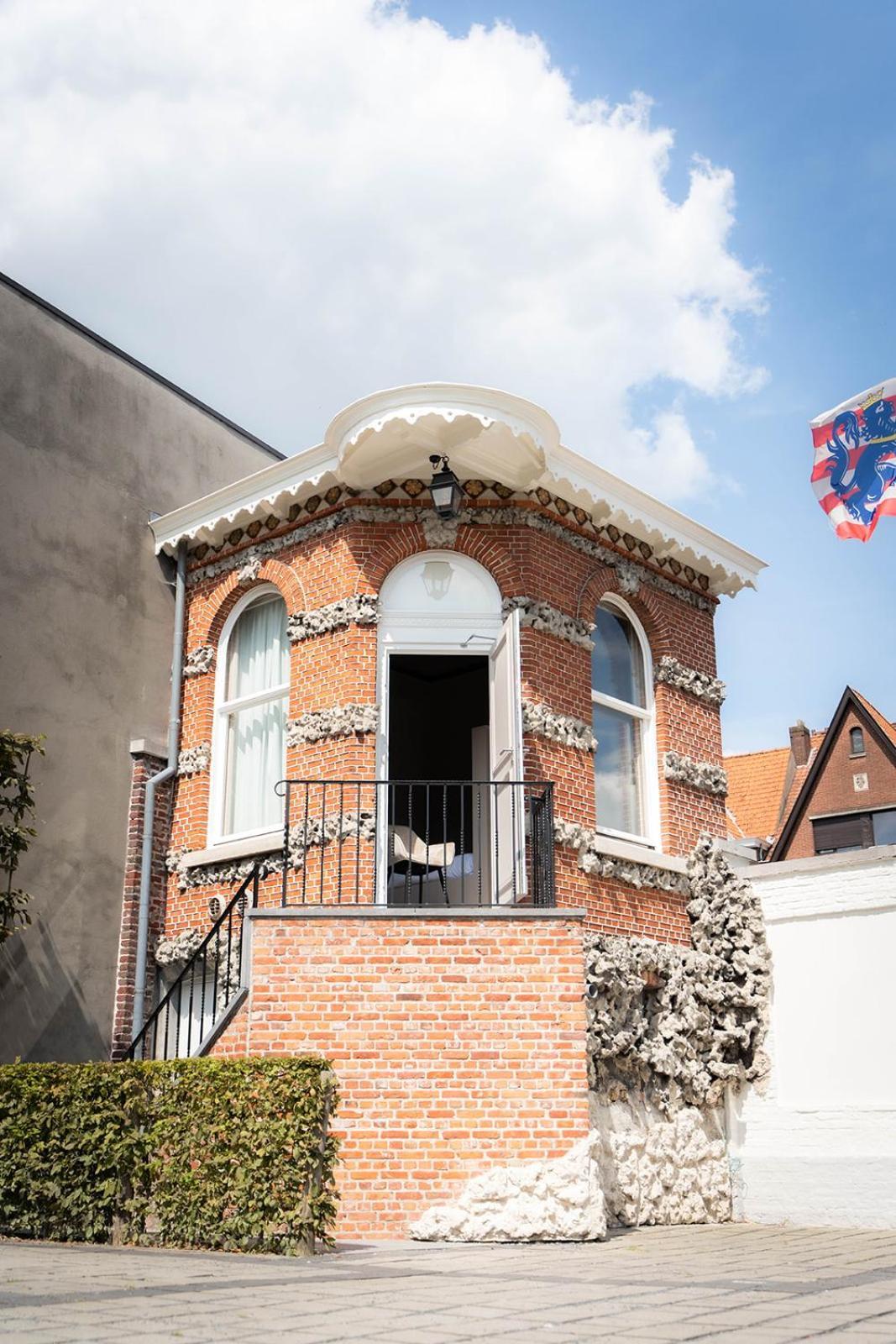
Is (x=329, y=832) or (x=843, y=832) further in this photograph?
(x=843, y=832)

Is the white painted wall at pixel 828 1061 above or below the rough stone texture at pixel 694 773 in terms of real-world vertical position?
below

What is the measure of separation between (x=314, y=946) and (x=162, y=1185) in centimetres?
188

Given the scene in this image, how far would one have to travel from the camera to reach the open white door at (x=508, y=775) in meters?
10.0

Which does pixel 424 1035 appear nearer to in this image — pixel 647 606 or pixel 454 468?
pixel 454 468

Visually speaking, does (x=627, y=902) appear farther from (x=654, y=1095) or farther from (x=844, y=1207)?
(x=844, y=1207)

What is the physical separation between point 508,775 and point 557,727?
97 centimetres

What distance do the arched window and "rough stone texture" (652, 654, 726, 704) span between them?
14cm

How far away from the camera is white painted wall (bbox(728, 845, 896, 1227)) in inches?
413

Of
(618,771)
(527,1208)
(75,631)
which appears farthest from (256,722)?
(527,1208)

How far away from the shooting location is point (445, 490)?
422 inches

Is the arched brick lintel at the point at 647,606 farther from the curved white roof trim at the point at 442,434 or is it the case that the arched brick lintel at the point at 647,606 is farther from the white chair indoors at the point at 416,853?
the white chair indoors at the point at 416,853

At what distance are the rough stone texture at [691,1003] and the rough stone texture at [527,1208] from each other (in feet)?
4.57

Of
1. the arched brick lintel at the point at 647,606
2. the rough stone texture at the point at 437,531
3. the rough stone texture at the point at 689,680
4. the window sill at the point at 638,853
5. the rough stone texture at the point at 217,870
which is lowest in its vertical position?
the rough stone texture at the point at 217,870

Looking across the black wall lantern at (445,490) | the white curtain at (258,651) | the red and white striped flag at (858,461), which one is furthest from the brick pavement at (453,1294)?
the red and white striped flag at (858,461)
